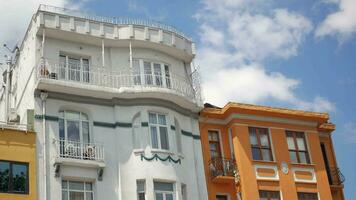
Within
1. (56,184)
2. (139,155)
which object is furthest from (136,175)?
(56,184)

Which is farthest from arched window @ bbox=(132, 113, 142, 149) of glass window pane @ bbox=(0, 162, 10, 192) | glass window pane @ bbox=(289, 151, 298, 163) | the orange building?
glass window pane @ bbox=(289, 151, 298, 163)

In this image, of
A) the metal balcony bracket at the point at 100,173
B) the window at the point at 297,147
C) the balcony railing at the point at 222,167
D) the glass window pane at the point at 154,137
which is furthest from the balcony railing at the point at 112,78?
the window at the point at 297,147

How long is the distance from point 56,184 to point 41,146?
80.5 inches

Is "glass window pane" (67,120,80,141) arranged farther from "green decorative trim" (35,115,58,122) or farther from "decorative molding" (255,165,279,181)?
"decorative molding" (255,165,279,181)

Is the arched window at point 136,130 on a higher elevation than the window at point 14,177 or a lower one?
higher

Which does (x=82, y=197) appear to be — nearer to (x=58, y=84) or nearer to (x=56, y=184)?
(x=56, y=184)

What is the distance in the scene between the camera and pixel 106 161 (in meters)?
31.0

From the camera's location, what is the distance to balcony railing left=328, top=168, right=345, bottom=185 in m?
38.1

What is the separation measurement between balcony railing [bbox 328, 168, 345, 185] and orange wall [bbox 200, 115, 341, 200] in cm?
209

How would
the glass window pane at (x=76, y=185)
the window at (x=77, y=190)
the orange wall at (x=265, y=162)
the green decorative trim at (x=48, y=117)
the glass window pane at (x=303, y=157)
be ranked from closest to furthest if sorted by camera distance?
the window at (x=77, y=190), the glass window pane at (x=76, y=185), the green decorative trim at (x=48, y=117), the orange wall at (x=265, y=162), the glass window pane at (x=303, y=157)

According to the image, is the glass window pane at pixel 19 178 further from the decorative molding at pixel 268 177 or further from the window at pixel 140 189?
the decorative molding at pixel 268 177

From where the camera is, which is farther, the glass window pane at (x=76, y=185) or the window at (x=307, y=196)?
the window at (x=307, y=196)

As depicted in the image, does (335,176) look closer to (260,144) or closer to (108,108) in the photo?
(260,144)

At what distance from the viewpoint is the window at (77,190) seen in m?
29.6
